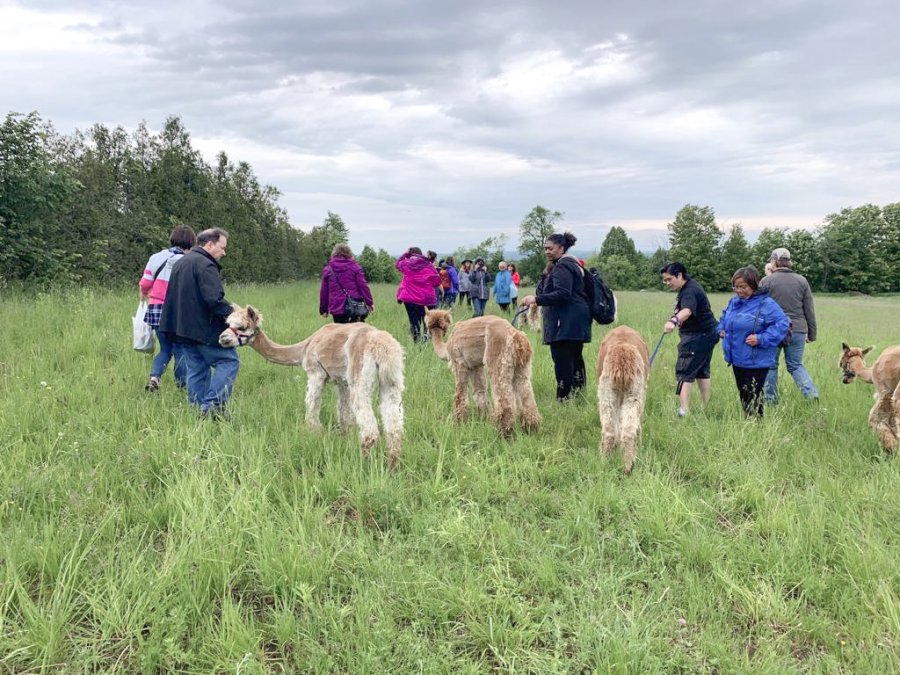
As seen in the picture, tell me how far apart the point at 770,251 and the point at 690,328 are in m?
57.6

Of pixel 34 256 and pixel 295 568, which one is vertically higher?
pixel 34 256

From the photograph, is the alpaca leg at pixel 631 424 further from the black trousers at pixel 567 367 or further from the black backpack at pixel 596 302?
the black backpack at pixel 596 302

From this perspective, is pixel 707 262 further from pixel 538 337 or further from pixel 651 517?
pixel 651 517

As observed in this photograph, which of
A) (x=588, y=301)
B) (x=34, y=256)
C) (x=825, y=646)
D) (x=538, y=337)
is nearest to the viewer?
(x=825, y=646)

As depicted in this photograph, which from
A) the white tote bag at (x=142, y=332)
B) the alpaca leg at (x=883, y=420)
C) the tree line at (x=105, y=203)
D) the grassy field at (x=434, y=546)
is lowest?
the grassy field at (x=434, y=546)

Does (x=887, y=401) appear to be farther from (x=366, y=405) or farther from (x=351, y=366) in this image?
(x=351, y=366)

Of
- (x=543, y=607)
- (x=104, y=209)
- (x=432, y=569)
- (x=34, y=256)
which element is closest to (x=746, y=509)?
(x=543, y=607)

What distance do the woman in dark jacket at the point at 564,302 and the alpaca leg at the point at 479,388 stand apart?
1066 mm

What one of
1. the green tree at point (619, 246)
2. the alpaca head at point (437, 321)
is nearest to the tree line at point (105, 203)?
the alpaca head at point (437, 321)

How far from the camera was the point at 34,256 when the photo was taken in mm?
10812

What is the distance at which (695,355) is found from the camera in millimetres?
6191

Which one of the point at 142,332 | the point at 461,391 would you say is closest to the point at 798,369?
the point at 461,391

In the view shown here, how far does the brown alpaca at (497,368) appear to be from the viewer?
5137mm

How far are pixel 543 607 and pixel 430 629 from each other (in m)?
0.64
